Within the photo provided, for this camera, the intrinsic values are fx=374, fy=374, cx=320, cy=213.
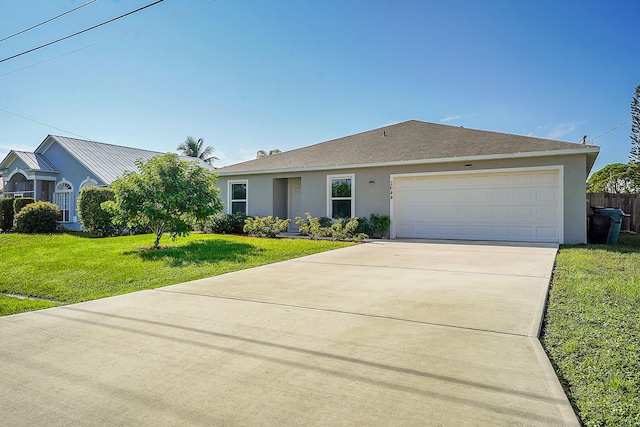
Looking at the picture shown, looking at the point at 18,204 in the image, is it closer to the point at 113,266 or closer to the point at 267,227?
the point at 267,227

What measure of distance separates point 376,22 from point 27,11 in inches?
381

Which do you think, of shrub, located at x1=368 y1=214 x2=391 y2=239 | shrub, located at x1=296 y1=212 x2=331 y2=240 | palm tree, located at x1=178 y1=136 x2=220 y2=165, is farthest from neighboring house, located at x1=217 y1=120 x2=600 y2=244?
palm tree, located at x1=178 y1=136 x2=220 y2=165

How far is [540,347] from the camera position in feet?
10.3

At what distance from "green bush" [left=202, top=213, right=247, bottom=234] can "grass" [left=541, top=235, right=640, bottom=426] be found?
36.5 feet

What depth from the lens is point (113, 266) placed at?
753 cm

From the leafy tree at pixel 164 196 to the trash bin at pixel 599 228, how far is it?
441 inches

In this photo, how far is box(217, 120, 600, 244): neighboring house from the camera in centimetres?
1069

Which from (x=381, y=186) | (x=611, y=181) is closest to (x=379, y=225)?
(x=381, y=186)

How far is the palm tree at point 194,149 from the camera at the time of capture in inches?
1431

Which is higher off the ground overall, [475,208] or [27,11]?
[27,11]

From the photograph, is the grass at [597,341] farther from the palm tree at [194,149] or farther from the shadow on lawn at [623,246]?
the palm tree at [194,149]

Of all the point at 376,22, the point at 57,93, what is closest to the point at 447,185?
the point at 376,22

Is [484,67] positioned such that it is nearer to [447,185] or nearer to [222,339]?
[447,185]

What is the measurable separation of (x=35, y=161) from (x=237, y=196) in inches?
522
